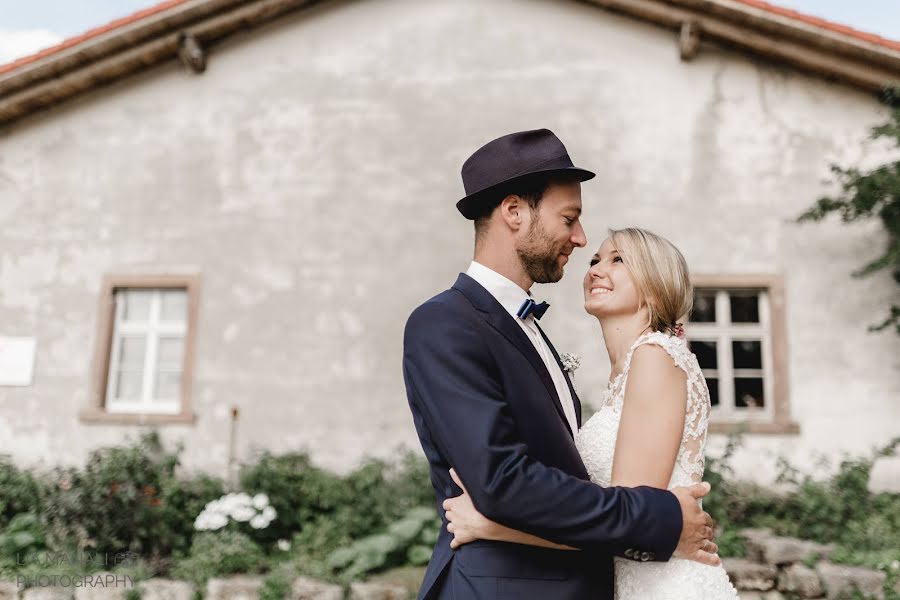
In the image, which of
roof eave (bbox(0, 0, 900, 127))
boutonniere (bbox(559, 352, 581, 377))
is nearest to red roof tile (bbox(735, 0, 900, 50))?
roof eave (bbox(0, 0, 900, 127))

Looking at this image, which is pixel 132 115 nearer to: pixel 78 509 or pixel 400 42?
pixel 400 42

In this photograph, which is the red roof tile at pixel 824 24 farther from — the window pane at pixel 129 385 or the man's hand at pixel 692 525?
Answer: the window pane at pixel 129 385

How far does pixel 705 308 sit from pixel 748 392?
0.96 meters

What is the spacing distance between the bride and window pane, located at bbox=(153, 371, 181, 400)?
664 cm

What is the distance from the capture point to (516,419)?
6.00 feet

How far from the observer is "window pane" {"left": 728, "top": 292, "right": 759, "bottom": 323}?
7840 mm

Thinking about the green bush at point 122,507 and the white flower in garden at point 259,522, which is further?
the green bush at point 122,507

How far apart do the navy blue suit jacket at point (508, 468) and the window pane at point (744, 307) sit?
6371 millimetres

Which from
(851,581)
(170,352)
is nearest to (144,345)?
(170,352)

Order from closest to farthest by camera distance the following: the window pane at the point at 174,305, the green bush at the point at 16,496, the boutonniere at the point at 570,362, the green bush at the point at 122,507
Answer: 1. the boutonniere at the point at 570,362
2. the green bush at the point at 122,507
3. the green bush at the point at 16,496
4. the window pane at the point at 174,305

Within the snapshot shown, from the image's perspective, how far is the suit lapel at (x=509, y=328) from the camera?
1.96 m

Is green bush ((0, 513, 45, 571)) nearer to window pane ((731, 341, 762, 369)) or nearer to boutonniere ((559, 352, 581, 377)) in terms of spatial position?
boutonniere ((559, 352, 581, 377))

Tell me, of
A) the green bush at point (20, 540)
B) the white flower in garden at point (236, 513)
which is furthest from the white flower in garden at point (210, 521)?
the green bush at point (20, 540)

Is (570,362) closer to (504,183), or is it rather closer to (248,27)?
(504,183)
